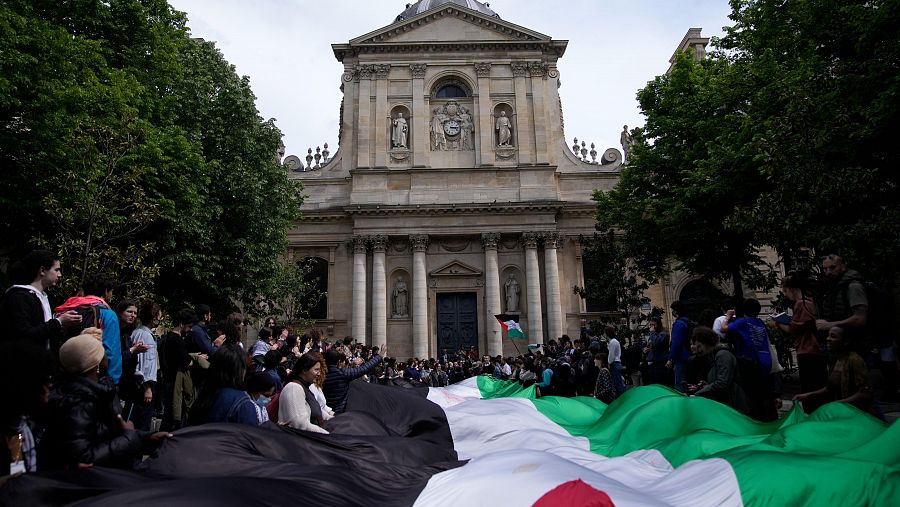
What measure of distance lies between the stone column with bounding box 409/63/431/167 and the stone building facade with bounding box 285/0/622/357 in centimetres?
6

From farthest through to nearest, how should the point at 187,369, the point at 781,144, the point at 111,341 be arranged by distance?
the point at 781,144 → the point at 187,369 → the point at 111,341

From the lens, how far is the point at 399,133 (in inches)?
1358

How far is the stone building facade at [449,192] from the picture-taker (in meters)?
32.2

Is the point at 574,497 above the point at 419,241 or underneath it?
underneath

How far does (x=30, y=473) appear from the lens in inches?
129

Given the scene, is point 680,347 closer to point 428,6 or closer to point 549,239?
point 549,239

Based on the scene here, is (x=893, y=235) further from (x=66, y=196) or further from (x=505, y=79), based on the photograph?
(x=505, y=79)

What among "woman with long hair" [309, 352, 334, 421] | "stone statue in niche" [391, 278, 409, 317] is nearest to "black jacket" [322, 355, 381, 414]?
"woman with long hair" [309, 352, 334, 421]

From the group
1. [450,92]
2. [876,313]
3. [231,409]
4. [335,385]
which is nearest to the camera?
[231,409]

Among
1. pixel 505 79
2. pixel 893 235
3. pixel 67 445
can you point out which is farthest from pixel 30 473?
pixel 505 79

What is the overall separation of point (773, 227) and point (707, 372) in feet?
21.7

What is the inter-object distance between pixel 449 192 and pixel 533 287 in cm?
678

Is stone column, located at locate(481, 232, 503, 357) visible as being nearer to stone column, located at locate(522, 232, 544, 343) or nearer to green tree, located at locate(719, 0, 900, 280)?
stone column, located at locate(522, 232, 544, 343)

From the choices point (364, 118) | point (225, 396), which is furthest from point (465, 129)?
point (225, 396)
